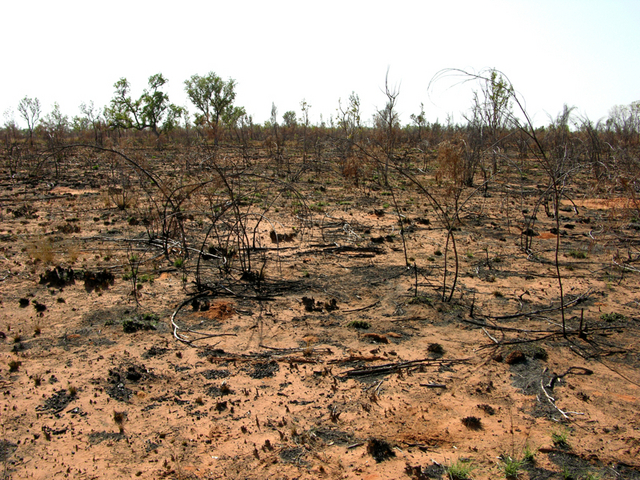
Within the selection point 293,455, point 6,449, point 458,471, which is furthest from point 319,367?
point 6,449

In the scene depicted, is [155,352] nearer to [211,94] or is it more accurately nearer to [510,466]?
[510,466]

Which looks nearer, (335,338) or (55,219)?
(335,338)

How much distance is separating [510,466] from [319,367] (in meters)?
2.08

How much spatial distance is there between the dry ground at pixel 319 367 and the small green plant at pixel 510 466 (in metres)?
0.06

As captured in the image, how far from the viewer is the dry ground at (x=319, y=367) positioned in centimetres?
346

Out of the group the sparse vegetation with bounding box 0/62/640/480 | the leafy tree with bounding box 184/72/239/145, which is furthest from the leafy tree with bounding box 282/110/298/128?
the sparse vegetation with bounding box 0/62/640/480

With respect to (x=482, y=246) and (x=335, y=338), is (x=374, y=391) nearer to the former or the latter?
(x=335, y=338)

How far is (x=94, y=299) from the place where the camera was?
6.48 meters

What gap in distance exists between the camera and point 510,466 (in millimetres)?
3258

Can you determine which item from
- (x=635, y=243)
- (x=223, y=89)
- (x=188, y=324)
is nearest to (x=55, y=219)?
(x=188, y=324)

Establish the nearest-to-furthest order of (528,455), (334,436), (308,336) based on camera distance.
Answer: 1. (528,455)
2. (334,436)
3. (308,336)

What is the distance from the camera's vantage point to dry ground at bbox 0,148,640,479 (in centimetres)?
346

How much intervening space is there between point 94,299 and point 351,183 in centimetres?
1125

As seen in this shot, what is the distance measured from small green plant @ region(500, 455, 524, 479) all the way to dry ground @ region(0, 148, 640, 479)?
0.06 metres
